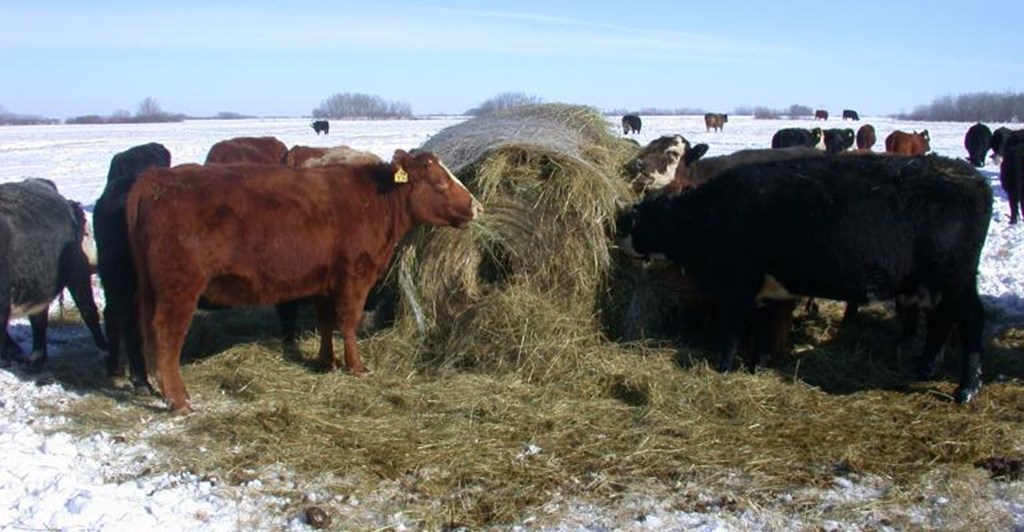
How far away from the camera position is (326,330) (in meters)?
7.04

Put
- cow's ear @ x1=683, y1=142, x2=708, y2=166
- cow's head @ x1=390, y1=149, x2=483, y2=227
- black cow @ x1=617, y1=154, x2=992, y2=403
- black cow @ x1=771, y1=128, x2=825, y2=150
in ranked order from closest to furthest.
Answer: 1. black cow @ x1=617, y1=154, x2=992, y2=403
2. cow's head @ x1=390, y1=149, x2=483, y2=227
3. cow's ear @ x1=683, y1=142, x2=708, y2=166
4. black cow @ x1=771, y1=128, x2=825, y2=150

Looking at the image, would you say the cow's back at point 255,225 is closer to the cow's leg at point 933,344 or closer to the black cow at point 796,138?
the cow's leg at point 933,344

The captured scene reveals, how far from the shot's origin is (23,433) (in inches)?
209

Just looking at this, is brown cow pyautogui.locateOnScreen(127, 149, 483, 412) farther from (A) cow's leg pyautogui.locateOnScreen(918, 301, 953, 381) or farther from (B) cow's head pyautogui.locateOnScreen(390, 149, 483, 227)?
(A) cow's leg pyautogui.locateOnScreen(918, 301, 953, 381)

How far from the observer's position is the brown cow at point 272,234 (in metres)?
5.92

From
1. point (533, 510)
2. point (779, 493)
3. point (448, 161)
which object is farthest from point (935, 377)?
point (448, 161)

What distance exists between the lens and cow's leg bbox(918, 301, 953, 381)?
21.3ft

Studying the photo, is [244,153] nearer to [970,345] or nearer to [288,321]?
[288,321]

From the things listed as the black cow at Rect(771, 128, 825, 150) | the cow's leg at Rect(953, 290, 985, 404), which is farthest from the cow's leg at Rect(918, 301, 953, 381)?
the black cow at Rect(771, 128, 825, 150)

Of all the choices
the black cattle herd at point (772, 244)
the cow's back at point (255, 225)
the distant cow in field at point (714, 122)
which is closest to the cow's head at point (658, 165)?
the black cattle herd at point (772, 244)

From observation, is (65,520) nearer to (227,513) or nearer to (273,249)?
(227,513)

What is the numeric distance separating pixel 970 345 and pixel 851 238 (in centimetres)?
104

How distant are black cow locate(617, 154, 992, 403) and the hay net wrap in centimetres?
85

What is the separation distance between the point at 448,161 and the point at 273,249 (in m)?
2.32
